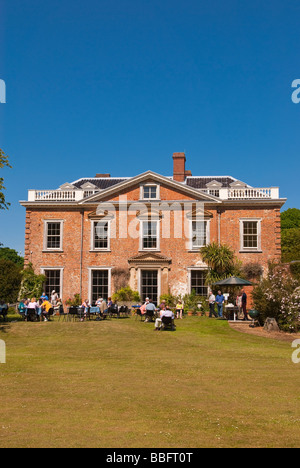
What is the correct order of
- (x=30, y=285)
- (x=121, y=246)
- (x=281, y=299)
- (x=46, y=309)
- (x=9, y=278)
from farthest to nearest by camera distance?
1. (x=9, y=278)
2. (x=121, y=246)
3. (x=30, y=285)
4. (x=46, y=309)
5. (x=281, y=299)

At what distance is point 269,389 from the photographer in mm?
11094

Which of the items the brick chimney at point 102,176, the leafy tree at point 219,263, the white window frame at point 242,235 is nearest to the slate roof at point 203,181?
the white window frame at point 242,235

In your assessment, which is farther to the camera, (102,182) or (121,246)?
(102,182)

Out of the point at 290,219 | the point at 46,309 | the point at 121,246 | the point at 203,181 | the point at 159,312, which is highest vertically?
the point at 290,219

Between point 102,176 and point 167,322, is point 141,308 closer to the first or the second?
point 167,322

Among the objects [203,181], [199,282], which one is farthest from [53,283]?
[203,181]

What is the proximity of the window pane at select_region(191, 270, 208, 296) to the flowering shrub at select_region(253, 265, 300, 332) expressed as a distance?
850cm

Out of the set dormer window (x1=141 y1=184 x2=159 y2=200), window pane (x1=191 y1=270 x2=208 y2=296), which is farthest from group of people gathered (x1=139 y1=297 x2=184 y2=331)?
dormer window (x1=141 y1=184 x2=159 y2=200)

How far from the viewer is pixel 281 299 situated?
23.1m

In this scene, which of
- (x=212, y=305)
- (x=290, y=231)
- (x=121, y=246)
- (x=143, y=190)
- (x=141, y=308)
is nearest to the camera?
(x=141, y=308)

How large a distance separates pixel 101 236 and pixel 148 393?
2429 centimetres

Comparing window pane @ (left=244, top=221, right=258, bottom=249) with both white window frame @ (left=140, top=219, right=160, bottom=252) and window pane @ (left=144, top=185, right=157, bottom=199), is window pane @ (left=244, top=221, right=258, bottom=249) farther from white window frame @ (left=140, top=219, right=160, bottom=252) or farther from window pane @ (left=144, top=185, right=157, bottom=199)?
window pane @ (left=144, top=185, right=157, bottom=199)

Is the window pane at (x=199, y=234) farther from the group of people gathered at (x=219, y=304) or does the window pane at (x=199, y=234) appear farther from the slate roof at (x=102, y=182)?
the slate roof at (x=102, y=182)

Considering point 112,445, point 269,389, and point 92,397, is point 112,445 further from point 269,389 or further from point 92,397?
point 269,389
